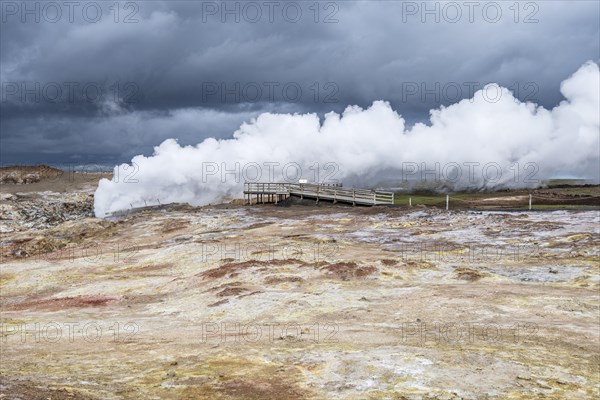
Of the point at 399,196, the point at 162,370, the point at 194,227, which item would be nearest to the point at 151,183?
the point at 194,227

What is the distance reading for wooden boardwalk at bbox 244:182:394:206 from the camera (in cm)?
6919

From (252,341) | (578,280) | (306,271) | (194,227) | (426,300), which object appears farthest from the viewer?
(194,227)

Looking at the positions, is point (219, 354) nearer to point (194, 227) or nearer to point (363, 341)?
point (363, 341)

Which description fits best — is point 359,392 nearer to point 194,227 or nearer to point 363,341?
point 363,341

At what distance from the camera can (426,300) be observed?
20.4 metres

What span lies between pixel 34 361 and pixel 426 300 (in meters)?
13.6

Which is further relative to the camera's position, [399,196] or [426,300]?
[399,196]

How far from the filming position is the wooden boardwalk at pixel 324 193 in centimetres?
6919

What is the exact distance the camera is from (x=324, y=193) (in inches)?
2911

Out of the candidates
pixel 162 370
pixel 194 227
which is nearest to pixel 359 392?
pixel 162 370

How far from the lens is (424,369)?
1217 cm

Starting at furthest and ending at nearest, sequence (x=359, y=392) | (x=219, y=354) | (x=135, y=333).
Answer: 1. (x=135, y=333)
2. (x=219, y=354)
3. (x=359, y=392)

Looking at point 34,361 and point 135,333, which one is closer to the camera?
point 34,361

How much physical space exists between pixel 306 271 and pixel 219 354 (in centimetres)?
1353
